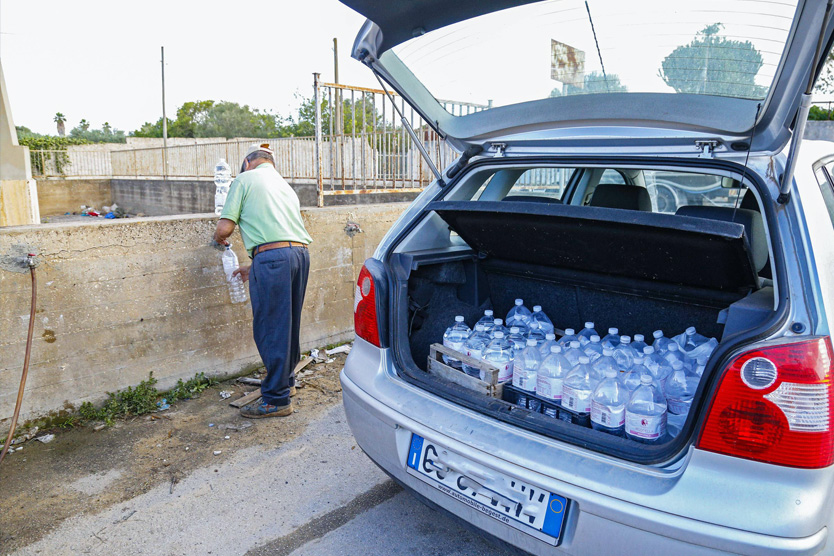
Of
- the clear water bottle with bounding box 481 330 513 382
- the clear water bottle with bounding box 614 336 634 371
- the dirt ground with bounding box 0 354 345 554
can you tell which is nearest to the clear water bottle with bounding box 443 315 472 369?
the clear water bottle with bounding box 481 330 513 382

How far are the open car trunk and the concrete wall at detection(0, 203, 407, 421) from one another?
6.38 feet

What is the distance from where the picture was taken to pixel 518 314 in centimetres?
285

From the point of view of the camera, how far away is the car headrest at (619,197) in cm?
323

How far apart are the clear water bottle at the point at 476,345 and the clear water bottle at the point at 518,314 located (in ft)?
0.58

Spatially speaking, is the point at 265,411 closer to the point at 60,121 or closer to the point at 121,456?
the point at 121,456

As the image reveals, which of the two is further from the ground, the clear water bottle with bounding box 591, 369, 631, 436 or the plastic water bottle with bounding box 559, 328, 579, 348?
the plastic water bottle with bounding box 559, 328, 579, 348

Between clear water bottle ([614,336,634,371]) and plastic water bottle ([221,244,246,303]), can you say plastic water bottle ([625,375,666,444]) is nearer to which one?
clear water bottle ([614,336,634,371])

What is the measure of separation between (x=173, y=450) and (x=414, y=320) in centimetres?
165

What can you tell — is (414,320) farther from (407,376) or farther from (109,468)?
(109,468)

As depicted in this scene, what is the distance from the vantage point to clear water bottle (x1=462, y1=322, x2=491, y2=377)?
2355 millimetres

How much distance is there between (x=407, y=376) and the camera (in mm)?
2244

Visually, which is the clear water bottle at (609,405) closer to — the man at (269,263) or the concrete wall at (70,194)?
the man at (269,263)

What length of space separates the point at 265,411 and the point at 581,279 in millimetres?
2145

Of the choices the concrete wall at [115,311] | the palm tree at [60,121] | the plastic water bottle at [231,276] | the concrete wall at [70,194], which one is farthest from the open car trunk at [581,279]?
the palm tree at [60,121]
